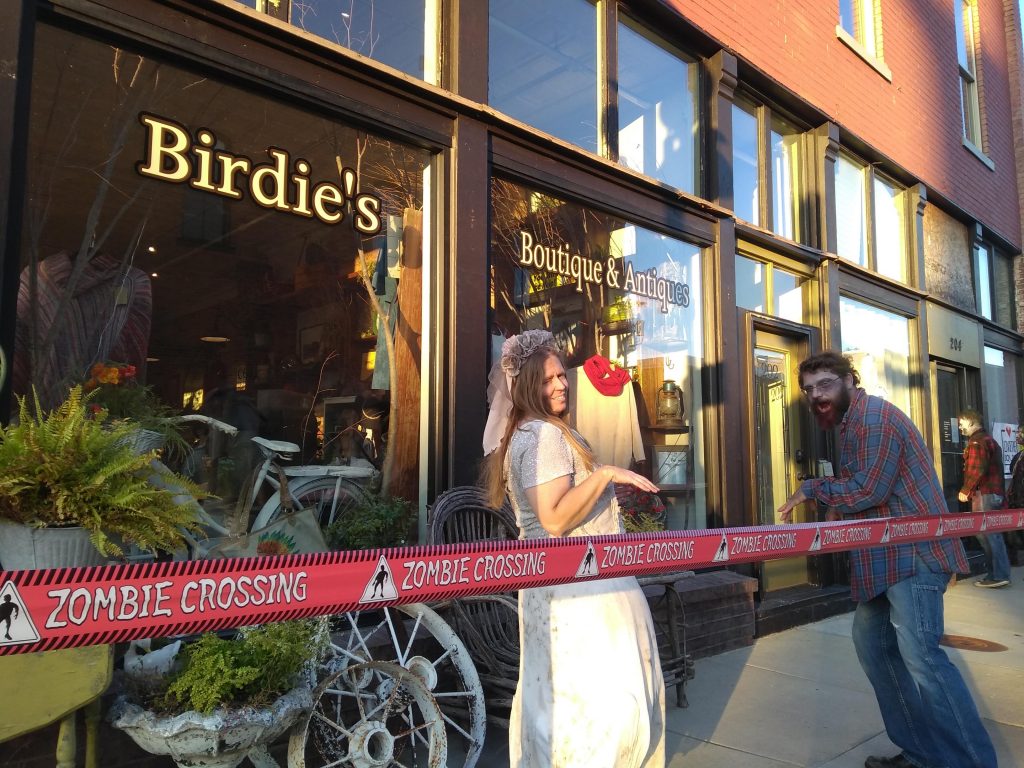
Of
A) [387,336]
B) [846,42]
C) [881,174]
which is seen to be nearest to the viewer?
[387,336]

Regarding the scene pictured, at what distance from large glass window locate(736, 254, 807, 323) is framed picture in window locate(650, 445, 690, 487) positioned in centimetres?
143

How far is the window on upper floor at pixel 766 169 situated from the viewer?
718 centimetres

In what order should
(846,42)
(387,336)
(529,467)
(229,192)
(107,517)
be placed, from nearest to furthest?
(107,517) < (529,467) < (229,192) < (387,336) < (846,42)

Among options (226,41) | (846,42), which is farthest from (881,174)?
(226,41)

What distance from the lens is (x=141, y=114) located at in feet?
12.1

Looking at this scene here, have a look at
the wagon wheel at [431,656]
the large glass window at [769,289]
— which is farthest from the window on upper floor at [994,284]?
the wagon wheel at [431,656]

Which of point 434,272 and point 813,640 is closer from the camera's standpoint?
point 434,272

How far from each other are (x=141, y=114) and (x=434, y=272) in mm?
1676

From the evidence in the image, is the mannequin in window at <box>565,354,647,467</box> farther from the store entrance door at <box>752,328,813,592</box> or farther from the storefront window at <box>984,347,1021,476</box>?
the storefront window at <box>984,347,1021,476</box>

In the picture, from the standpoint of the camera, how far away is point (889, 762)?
344 centimetres

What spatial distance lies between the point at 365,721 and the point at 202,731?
0.59 metres

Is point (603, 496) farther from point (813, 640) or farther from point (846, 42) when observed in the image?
point (846, 42)

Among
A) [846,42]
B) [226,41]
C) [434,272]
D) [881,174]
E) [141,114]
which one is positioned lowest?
[434,272]

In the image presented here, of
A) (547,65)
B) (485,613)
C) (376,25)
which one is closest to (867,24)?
(547,65)
